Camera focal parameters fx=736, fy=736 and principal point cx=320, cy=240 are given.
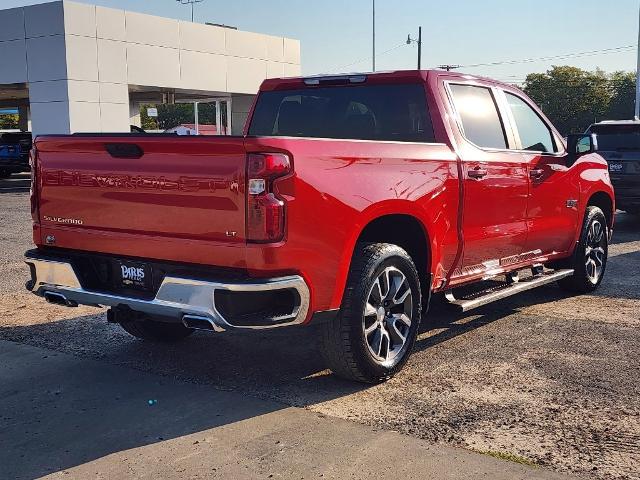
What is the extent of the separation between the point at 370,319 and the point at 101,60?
22.9 meters

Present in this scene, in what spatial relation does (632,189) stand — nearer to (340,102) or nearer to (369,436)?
(340,102)

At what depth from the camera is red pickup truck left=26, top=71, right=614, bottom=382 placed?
3.85m

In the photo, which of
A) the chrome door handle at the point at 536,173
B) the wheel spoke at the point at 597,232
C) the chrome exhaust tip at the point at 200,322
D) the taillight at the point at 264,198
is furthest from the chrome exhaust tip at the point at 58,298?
the wheel spoke at the point at 597,232

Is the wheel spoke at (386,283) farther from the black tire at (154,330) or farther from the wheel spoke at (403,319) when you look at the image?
the black tire at (154,330)

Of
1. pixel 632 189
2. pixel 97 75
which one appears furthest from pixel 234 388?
pixel 97 75

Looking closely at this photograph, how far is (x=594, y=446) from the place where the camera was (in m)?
3.64

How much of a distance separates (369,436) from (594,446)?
111 cm

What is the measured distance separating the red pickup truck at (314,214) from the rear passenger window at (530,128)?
5cm

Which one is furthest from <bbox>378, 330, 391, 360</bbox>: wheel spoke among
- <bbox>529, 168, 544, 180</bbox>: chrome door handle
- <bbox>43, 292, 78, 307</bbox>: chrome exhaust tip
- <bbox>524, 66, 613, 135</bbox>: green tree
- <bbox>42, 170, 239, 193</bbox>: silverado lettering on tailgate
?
<bbox>524, 66, 613, 135</bbox>: green tree

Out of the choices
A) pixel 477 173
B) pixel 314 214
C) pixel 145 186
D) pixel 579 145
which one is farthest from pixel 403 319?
pixel 579 145

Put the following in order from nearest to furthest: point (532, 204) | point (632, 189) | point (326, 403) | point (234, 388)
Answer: point (326, 403)
point (234, 388)
point (532, 204)
point (632, 189)

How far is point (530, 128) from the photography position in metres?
6.35

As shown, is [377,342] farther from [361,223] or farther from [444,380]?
[361,223]

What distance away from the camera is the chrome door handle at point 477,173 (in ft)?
17.2
